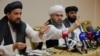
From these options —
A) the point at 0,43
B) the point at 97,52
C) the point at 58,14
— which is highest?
the point at 58,14

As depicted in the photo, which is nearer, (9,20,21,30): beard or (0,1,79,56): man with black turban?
(0,1,79,56): man with black turban

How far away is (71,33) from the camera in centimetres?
353

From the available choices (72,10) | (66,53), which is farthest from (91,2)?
(66,53)

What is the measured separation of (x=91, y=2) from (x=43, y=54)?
3684 mm

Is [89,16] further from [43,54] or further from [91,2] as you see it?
[43,54]

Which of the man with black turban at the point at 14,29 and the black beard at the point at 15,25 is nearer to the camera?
the man with black turban at the point at 14,29

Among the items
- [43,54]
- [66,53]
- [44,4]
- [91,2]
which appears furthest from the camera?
[91,2]

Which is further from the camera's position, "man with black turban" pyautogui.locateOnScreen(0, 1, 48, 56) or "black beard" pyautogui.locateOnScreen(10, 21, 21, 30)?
"black beard" pyautogui.locateOnScreen(10, 21, 21, 30)

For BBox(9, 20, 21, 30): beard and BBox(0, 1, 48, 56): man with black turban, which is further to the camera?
BBox(9, 20, 21, 30): beard

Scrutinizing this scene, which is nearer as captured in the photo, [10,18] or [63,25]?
[10,18]

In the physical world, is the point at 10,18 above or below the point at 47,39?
above

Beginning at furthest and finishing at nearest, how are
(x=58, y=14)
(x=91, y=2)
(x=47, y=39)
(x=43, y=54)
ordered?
(x=91, y=2)
(x=58, y=14)
(x=47, y=39)
(x=43, y=54)

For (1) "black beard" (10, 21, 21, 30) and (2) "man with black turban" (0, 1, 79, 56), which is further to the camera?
(1) "black beard" (10, 21, 21, 30)

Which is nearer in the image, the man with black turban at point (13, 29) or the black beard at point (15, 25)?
the man with black turban at point (13, 29)
